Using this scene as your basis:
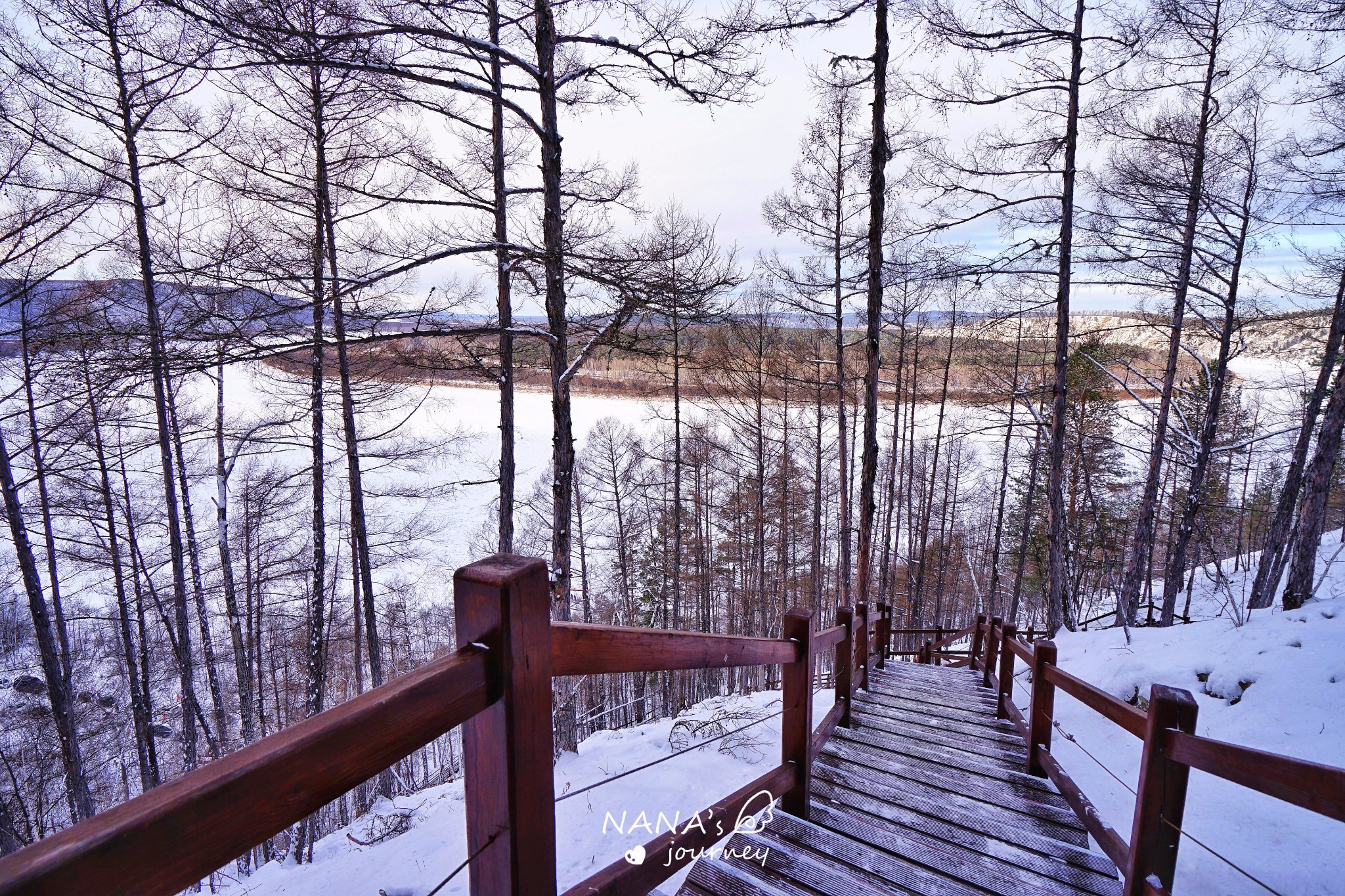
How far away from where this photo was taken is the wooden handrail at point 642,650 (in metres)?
1.43

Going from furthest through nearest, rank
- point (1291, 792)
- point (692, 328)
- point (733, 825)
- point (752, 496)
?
→ 1. point (752, 496)
2. point (692, 328)
3. point (733, 825)
4. point (1291, 792)

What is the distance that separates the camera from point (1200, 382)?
16719 millimetres

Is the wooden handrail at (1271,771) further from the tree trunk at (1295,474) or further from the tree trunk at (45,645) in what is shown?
the tree trunk at (45,645)

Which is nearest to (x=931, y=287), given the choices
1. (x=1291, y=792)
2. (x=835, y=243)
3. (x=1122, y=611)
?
(x=835, y=243)

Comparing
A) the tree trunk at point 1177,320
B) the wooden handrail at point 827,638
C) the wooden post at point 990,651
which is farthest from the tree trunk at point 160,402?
the tree trunk at point 1177,320

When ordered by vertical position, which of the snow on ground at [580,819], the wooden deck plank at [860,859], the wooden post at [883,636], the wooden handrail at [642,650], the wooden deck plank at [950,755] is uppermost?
the wooden handrail at [642,650]

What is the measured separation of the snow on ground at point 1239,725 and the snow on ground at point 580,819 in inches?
125

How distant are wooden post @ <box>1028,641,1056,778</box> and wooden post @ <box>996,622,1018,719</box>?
115 centimetres

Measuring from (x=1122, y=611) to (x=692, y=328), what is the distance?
10.7 meters

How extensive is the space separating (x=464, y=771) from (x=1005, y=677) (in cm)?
550

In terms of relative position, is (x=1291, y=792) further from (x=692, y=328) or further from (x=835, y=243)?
(x=835, y=243)

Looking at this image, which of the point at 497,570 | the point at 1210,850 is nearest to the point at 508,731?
the point at 497,570

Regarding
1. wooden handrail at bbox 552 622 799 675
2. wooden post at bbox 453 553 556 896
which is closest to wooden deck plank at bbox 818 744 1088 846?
wooden handrail at bbox 552 622 799 675

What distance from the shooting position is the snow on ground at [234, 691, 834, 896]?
502cm
